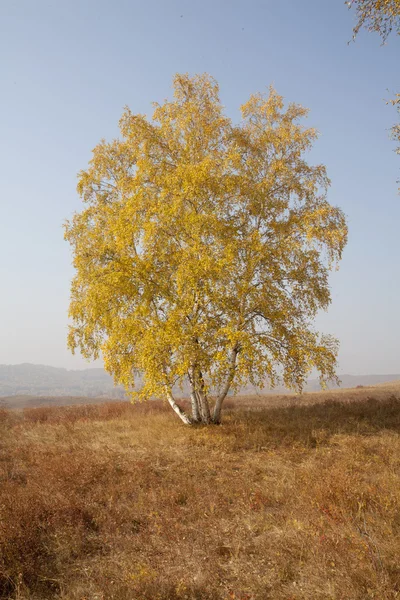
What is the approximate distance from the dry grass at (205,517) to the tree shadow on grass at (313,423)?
0.14 meters

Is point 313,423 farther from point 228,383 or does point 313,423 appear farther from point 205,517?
point 205,517

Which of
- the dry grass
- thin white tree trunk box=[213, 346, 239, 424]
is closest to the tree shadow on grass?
the dry grass

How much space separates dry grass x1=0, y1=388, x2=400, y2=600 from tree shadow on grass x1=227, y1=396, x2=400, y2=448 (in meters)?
0.14

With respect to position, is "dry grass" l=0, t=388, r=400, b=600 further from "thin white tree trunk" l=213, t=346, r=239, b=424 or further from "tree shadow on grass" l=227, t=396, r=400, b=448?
"thin white tree trunk" l=213, t=346, r=239, b=424

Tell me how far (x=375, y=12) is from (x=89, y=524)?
12.3 metres

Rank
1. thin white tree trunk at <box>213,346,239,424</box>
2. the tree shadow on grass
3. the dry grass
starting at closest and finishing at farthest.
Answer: the dry grass, the tree shadow on grass, thin white tree trunk at <box>213,346,239,424</box>

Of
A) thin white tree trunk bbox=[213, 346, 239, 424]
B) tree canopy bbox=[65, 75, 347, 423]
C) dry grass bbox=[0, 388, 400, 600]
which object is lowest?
dry grass bbox=[0, 388, 400, 600]

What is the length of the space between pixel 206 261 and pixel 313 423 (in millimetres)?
8015

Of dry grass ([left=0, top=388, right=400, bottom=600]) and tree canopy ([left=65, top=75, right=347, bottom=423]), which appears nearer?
dry grass ([left=0, top=388, right=400, bottom=600])

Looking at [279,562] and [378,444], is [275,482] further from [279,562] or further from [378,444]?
[378,444]

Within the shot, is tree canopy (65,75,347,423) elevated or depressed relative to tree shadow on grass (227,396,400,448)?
elevated

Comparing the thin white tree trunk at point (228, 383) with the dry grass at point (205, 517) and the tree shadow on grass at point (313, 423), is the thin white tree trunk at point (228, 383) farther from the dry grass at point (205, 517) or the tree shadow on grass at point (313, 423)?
the dry grass at point (205, 517)

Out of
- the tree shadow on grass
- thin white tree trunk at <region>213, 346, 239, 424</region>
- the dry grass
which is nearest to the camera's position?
the dry grass

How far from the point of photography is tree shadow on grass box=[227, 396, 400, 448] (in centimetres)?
1284
